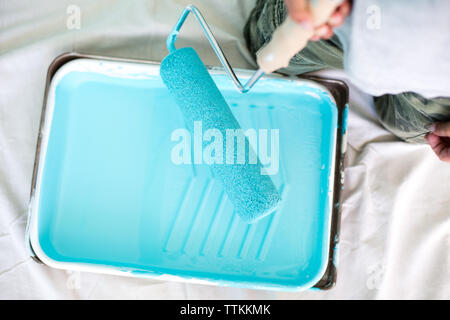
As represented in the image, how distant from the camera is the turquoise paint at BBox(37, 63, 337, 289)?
2.22ft

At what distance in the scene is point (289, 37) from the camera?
1.25 ft

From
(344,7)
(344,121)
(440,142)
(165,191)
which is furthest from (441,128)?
(165,191)

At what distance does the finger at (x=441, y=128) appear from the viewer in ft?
1.89

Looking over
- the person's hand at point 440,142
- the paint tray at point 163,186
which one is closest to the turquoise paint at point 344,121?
the paint tray at point 163,186

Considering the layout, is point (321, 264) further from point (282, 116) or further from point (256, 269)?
point (282, 116)

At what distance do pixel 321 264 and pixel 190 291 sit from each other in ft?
0.92

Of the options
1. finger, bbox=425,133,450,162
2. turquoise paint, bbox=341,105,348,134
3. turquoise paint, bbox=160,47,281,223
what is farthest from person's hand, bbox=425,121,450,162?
turquoise paint, bbox=160,47,281,223

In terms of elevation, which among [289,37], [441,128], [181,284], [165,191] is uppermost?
[289,37]

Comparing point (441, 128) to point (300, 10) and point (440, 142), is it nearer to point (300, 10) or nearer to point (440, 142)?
point (440, 142)

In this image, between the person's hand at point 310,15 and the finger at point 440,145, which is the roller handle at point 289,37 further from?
the finger at point 440,145

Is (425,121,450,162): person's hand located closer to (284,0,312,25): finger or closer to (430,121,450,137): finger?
(430,121,450,137): finger

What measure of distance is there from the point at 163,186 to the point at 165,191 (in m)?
0.01

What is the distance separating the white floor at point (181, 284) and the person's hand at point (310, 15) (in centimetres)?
40
